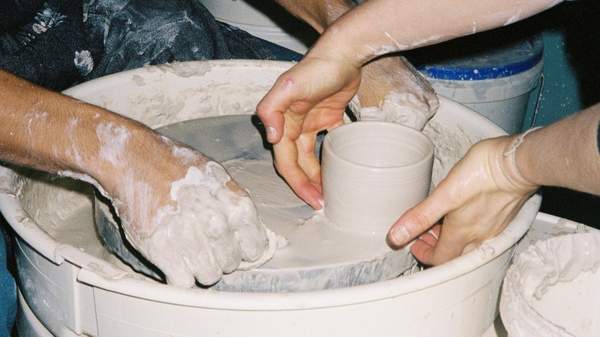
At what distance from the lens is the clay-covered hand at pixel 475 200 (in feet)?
3.18

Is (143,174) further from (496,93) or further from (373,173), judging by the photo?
(496,93)

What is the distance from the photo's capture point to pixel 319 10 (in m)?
1.48

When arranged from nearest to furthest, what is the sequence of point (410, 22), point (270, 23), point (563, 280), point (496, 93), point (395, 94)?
point (563, 280)
point (410, 22)
point (395, 94)
point (496, 93)
point (270, 23)

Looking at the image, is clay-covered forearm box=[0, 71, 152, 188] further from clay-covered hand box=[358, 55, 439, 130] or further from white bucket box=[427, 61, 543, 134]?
white bucket box=[427, 61, 543, 134]

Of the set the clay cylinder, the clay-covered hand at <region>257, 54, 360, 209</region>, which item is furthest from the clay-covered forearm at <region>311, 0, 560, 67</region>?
the clay cylinder

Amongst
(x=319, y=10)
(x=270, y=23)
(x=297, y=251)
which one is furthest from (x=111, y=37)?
(x=297, y=251)

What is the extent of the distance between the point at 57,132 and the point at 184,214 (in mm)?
239

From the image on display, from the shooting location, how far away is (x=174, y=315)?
845 mm

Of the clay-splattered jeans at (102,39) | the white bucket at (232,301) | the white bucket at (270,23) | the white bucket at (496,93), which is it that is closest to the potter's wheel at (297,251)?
the white bucket at (232,301)

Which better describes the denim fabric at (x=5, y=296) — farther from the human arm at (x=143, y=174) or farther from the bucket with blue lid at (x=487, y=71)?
the bucket with blue lid at (x=487, y=71)

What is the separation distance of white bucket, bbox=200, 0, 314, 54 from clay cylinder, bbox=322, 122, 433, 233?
108cm

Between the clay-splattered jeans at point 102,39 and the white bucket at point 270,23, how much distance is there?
31 cm

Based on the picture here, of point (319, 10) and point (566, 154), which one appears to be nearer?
point (566, 154)

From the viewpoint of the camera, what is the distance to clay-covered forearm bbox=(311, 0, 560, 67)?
3.58 ft
